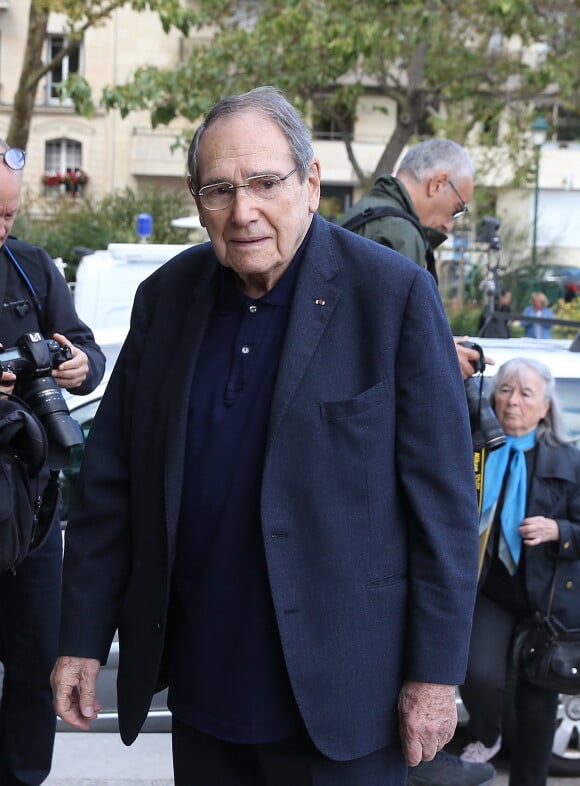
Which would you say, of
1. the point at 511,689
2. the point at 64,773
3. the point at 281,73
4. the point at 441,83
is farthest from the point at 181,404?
the point at 441,83

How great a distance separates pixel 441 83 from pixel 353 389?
1445cm

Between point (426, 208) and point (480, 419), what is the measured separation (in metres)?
0.88

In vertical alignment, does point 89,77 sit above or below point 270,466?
above

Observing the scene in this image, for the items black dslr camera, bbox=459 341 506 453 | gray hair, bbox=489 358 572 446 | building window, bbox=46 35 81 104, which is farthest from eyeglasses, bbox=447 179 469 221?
building window, bbox=46 35 81 104

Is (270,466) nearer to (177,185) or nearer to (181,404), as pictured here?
(181,404)

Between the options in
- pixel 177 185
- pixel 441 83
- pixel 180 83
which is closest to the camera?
pixel 180 83

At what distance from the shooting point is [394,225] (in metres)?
3.91

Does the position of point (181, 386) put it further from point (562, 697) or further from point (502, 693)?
point (562, 697)

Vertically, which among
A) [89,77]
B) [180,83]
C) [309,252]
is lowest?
[309,252]

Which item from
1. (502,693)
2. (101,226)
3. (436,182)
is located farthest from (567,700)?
(101,226)

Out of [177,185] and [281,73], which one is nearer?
[281,73]

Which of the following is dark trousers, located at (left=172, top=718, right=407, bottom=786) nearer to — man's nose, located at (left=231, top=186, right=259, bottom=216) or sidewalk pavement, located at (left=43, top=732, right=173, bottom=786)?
man's nose, located at (left=231, top=186, right=259, bottom=216)

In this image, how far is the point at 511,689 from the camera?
15.8 ft

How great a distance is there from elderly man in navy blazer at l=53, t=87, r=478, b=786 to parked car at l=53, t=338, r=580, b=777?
88.3 inches
